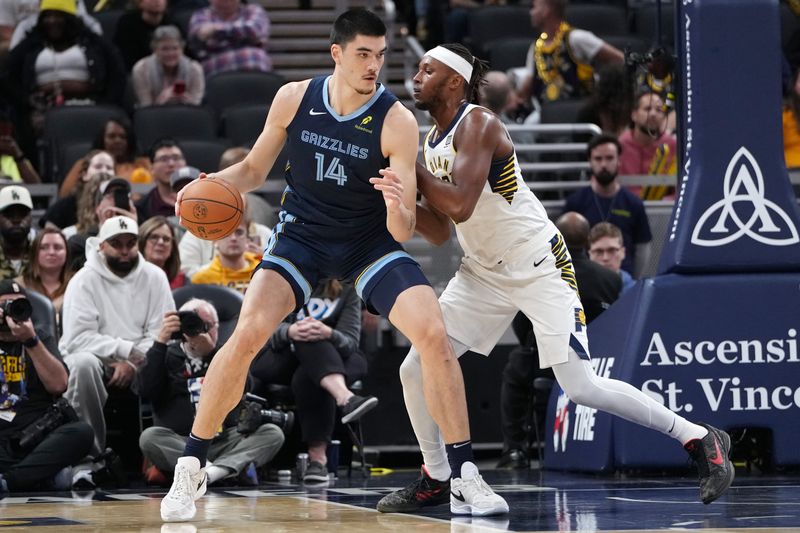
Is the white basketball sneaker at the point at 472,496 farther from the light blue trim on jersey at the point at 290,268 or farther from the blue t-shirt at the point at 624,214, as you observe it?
the blue t-shirt at the point at 624,214

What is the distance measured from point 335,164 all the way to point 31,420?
10.6 ft

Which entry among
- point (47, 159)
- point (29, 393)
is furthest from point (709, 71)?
point (47, 159)

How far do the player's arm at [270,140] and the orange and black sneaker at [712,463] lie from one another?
2203 millimetres

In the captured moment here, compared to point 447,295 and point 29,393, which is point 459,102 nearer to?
point 447,295

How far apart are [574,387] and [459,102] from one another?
1332mm

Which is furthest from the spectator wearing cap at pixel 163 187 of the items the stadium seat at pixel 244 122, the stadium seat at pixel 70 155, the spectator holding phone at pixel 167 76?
the spectator holding phone at pixel 167 76

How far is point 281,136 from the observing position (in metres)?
5.55

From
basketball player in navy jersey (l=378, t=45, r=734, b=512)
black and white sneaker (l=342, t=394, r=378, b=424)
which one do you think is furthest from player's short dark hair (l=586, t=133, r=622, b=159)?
basketball player in navy jersey (l=378, t=45, r=734, b=512)

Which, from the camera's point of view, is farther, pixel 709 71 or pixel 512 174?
pixel 709 71

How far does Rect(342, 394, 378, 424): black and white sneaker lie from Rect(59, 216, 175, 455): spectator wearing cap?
1314 mm

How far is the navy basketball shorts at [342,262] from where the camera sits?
5398 mm

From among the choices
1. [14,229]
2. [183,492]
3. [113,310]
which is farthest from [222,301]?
[183,492]

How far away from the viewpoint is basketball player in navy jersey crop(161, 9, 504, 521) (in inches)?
206

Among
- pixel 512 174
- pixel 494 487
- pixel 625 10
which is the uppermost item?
pixel 625 10
